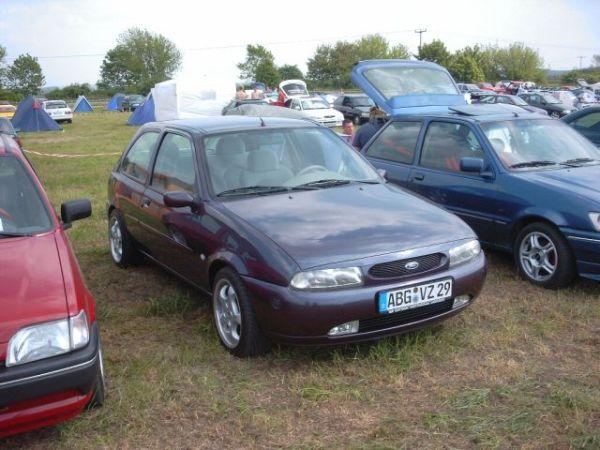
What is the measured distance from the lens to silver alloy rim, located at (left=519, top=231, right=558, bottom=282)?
5.04 meters

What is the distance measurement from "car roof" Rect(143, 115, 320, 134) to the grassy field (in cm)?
140

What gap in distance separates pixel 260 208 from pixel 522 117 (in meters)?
3.33

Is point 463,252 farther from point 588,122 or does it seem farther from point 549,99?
point 549,99

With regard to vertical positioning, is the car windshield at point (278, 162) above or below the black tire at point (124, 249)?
above

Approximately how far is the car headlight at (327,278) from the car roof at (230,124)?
5.63 ft

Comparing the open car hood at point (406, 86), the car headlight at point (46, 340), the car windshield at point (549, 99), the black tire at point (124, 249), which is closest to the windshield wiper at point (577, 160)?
the open car hood at point (406, 86)

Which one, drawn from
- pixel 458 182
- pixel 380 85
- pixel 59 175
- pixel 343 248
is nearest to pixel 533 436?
pixel 343 248

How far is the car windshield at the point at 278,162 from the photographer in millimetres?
4387

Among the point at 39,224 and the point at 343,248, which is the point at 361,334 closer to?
the point at 343,248

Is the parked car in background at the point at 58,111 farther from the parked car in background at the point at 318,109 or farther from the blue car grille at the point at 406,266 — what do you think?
the blue car grille at the point at 406,266

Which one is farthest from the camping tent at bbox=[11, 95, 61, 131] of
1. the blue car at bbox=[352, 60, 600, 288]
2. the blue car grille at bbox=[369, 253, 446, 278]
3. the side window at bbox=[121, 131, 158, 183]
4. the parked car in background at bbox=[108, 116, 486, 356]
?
the blue car grille at bbox=[369, 253, 446, 278]

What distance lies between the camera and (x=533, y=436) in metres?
2.99

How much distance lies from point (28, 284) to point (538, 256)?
13.2ft

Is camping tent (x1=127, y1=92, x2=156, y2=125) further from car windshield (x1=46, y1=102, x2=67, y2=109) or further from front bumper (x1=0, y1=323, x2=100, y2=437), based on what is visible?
front bumper (x1=0, y1=323, x2=100, y2=437)
